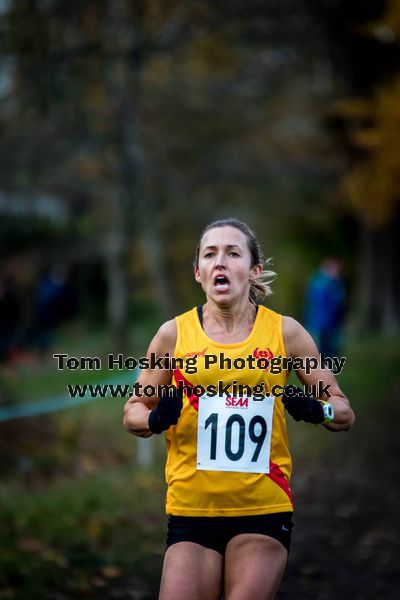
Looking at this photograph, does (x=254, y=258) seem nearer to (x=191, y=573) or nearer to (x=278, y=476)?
(x=278, y=476)

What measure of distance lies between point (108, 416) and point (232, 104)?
450 inches

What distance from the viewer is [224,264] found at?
154 inches

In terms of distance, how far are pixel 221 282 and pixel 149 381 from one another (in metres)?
0.52

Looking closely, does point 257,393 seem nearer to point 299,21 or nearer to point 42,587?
point 42,587

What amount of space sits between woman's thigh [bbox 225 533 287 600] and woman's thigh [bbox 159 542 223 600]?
0.05 metres

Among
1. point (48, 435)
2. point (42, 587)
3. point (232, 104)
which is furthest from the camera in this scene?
point (232, 104)

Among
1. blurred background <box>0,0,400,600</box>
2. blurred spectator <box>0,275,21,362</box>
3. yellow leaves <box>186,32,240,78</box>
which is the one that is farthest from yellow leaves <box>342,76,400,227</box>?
blurred spectator <box>0,275,21,362</box>

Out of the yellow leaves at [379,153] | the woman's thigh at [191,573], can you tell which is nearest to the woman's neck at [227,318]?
the woman's thigh at [191,573]

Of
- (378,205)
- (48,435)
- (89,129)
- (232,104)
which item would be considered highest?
(232,104)

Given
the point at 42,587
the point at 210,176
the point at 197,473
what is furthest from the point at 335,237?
the point at 197,473

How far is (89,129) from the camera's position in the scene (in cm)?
1842

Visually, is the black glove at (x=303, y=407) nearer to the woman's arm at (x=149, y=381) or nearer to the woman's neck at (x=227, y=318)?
the woman's neck at (x=227, y=318)

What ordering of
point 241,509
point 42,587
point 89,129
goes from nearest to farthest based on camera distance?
point 241,509 < point 42,587 < point 89,129

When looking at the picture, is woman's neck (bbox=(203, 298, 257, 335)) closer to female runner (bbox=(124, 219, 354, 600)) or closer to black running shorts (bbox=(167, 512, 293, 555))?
female runner (bbox=(124, 219, 354, 600))
